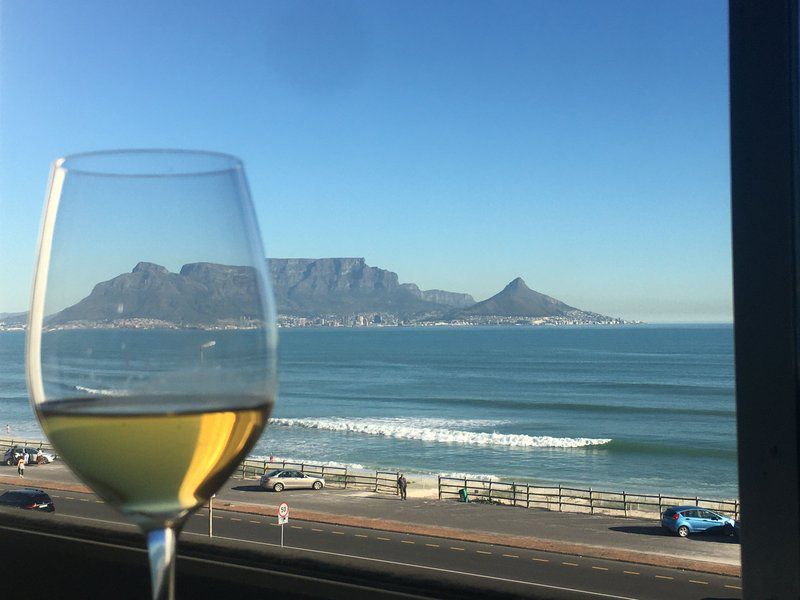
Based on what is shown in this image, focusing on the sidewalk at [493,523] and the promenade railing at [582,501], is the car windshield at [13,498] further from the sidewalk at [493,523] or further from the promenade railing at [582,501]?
the promenade railing at [582,501]

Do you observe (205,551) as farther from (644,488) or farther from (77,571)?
(644,488)

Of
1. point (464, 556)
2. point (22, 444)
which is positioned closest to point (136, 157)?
point (464, 556)

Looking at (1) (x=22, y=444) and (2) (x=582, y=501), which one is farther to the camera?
(1) (x=22, y=444)

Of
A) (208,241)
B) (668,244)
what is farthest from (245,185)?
(668,244)

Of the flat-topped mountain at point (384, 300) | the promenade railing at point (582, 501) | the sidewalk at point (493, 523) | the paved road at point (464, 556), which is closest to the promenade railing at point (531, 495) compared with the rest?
the promenade railing at point (582, 501)

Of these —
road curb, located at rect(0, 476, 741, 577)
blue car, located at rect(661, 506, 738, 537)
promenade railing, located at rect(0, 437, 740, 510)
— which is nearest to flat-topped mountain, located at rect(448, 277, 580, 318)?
promenade railing, located at rect(0, 437, 740, 510)

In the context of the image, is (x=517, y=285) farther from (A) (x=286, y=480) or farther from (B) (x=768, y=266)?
(B) (x=768, y=266)
